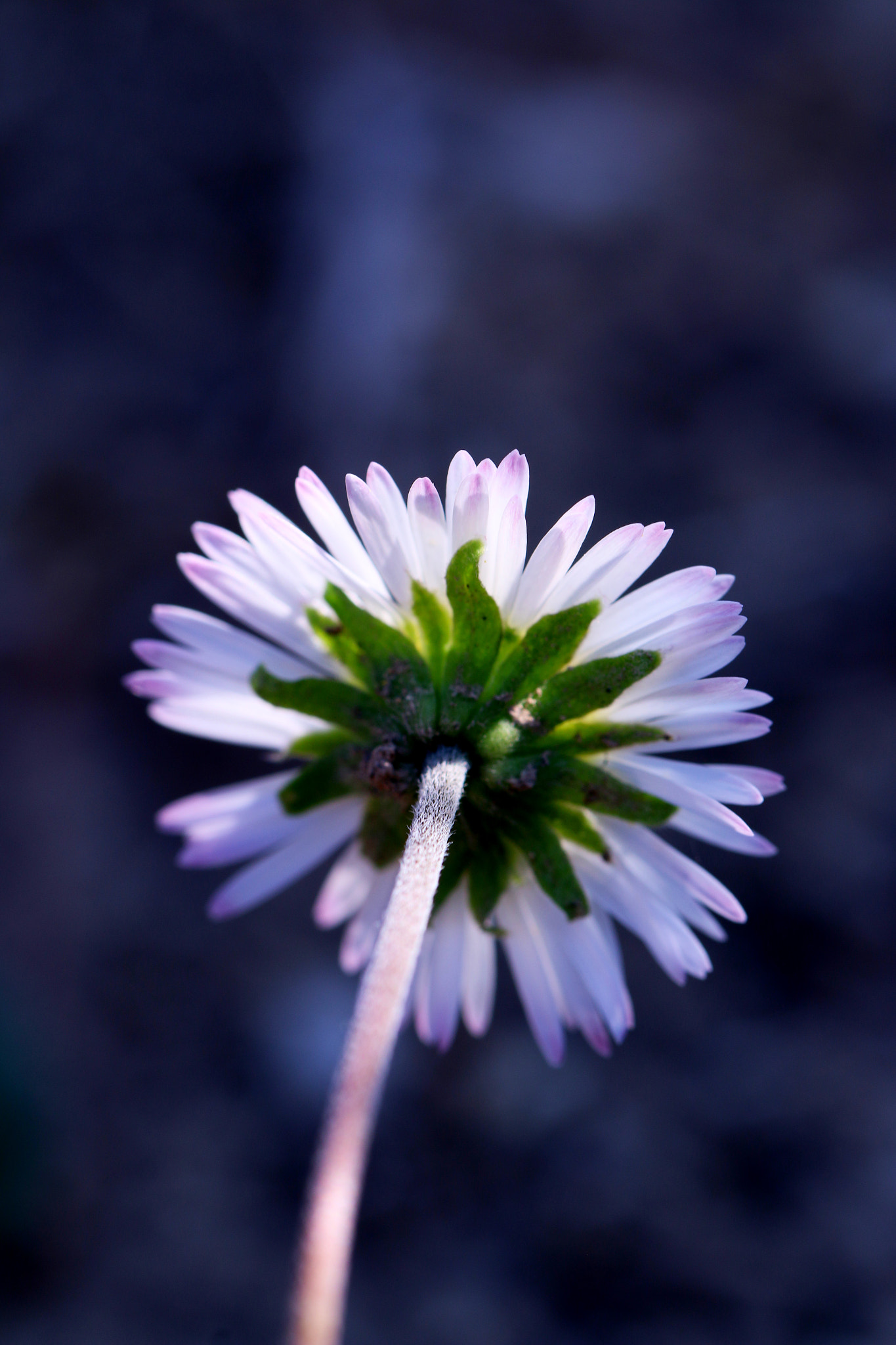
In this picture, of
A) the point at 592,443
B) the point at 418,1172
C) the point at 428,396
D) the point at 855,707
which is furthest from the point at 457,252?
the point at 418,1172

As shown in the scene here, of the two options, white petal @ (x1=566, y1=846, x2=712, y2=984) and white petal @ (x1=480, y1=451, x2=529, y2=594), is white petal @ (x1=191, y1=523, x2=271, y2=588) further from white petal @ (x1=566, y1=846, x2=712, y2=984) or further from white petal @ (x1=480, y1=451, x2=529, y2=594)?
white petal @ (x1=566, y1=846, x2=712, y2=984)

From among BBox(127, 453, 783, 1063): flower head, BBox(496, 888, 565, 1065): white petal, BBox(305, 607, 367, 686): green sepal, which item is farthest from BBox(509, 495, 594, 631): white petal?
BBox(496, 888, 565, 1065): white petal

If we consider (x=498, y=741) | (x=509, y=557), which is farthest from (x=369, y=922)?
(x=509, y=557)

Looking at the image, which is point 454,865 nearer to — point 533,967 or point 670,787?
point 533,967

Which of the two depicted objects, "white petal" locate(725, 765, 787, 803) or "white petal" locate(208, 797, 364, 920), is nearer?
"white petal" locate(725, 765, 787, 803)

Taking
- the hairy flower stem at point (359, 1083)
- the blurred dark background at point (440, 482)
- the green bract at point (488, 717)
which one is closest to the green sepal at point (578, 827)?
the green bract at point (488, 717)

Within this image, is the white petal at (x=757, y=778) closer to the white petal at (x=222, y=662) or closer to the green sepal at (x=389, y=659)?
the green sepal at (x=389, y=659)

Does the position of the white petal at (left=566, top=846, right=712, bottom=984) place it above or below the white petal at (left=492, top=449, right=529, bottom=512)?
below
